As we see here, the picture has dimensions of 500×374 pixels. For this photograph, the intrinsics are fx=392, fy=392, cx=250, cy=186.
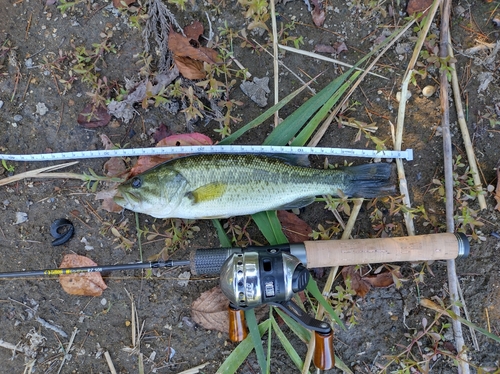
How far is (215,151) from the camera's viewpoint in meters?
3.47

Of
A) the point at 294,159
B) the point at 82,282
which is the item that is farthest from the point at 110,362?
the point at 294,159

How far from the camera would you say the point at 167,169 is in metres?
3.19

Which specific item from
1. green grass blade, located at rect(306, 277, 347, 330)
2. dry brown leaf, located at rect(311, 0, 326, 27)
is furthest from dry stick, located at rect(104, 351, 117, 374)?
dry brown leaf, located at rect(311, 0, 326, 27)

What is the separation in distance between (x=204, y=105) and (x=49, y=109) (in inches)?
59.1

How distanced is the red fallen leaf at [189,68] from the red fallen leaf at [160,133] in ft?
1.71

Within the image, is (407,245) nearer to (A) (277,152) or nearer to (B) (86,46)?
(A) (277,152)

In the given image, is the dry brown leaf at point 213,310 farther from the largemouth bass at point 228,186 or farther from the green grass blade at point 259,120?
the green grass blade at point 259,120

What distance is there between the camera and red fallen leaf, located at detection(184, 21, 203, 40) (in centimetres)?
368

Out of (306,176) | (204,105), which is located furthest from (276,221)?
(204,105)

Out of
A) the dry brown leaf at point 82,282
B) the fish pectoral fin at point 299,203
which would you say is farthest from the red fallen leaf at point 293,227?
the dry brown leaf at point 82,282

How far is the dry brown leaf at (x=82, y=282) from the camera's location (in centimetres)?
363

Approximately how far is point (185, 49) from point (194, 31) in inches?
9.2

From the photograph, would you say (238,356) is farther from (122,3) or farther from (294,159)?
(122,3)

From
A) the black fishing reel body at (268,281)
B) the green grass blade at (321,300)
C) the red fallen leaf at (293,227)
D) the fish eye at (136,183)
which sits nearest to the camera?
the black fishing reel body at (268,281)
